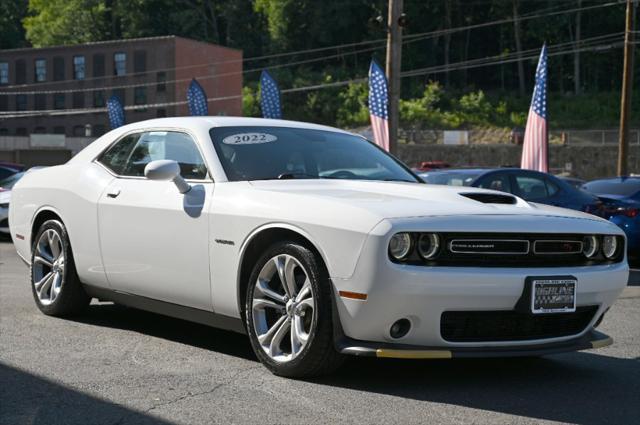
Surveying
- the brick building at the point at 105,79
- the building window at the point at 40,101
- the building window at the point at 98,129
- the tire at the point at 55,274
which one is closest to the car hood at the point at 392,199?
the tire at the point at 55,274

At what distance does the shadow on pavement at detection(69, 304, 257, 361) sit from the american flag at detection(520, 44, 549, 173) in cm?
1617

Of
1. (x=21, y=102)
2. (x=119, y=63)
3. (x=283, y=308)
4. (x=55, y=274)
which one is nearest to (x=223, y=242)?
(x=283, y=308)

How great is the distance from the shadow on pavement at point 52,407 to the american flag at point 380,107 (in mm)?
18422

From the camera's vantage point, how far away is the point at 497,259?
5.09 meters

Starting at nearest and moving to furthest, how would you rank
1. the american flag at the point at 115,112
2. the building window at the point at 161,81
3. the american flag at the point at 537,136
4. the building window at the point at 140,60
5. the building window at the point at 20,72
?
the american flag at the point at 537,136 → the american flag at the point at 115,112 → the building window at the point at 161,81 → the building window at the point at 140,60 → the building window at the point at 20,72

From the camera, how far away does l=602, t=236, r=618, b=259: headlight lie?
5617 mm

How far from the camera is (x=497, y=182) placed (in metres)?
13.9

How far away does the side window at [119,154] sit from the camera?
7.04 meters

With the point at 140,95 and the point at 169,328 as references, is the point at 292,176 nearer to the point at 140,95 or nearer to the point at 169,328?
the point at 169,328

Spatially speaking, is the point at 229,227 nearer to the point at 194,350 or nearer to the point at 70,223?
the point at 194,350

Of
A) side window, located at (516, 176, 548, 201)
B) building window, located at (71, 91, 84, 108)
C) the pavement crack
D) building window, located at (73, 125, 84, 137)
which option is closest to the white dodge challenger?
the pavement crack

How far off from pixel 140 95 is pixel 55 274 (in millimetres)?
64437

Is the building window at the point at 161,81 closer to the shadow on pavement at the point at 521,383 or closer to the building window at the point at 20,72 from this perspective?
the building window at the point at 20,72

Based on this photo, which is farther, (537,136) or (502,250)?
(537,136)
